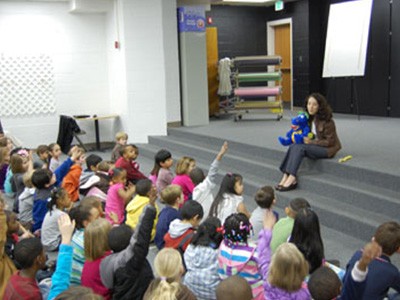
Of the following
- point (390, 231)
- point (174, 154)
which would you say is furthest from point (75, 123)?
point (390, 231)

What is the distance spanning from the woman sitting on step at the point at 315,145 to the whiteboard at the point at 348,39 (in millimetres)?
3372

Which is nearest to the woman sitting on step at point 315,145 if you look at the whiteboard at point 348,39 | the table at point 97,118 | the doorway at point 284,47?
the whiteboard at point 348,39

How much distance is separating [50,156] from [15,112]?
299cm

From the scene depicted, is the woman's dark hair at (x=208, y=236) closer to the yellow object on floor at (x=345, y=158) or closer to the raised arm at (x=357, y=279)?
the raised arm at (x=357, y=279)

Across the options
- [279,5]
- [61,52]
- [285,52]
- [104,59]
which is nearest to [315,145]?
[104,59]

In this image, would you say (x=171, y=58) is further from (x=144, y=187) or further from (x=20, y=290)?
(x=20, y=290)

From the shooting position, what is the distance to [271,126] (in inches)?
311

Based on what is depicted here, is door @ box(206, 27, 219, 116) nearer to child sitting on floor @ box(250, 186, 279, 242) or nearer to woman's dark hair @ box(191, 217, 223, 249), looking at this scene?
child sitting on floor @ box(250, 186, 279, 242)

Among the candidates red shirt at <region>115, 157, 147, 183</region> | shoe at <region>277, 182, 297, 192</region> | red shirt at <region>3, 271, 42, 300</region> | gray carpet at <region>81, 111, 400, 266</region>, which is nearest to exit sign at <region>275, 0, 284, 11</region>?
gray carpet at <region>81, 111, 400, 266</region>

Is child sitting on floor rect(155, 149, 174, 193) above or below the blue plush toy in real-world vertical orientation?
below

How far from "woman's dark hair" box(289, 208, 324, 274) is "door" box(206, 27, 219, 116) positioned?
718cm

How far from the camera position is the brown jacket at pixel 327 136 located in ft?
16.3

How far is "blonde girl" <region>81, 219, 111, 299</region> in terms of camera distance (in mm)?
2594

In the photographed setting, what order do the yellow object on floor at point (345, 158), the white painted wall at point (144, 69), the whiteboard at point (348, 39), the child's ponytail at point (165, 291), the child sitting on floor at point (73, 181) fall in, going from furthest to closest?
the white painted wall at point (144, 69) < the whiteboard at point (348, 39) < the yellow object on floor at point (345, 158) < the child sitting on floor at point (73, 181) < the child's ponytail at point (165, 291)
